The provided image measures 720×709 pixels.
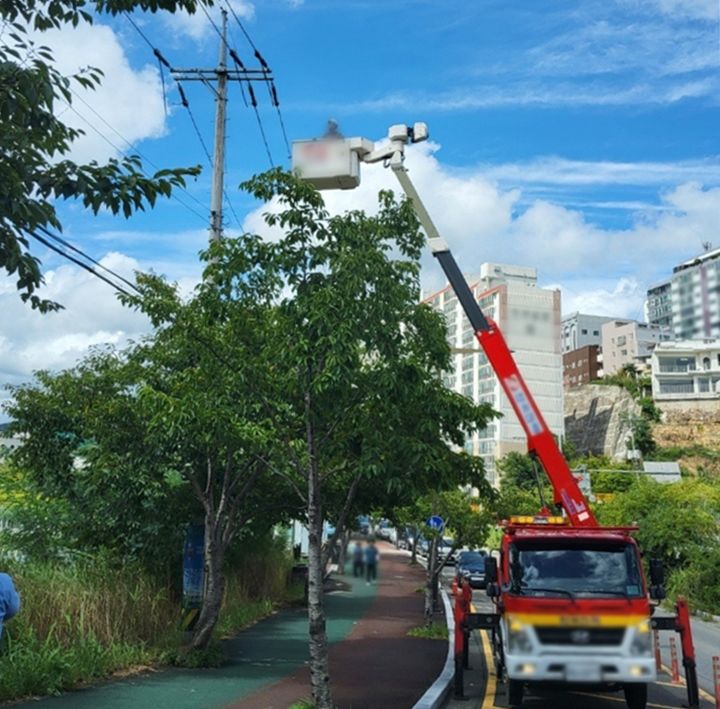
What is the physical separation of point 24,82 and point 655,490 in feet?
121

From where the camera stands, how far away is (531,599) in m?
10.1

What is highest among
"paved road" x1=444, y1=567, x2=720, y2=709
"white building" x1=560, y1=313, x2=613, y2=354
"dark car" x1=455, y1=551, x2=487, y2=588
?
"white building" x1=560, y1=313, x2=613, y2=354

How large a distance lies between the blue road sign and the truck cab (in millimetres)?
8699

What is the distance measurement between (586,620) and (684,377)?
103579 mm

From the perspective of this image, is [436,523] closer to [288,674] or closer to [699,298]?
[288,674]

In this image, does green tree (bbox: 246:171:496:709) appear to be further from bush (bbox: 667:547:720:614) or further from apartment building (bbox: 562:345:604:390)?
apartment building (bbox: 562:345:604:390)

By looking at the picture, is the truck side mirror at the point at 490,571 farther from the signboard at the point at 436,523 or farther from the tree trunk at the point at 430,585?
the tree trunk at the point at 430,585

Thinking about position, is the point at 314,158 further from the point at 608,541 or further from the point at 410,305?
the point at 608,541

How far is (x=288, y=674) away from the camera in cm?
1306

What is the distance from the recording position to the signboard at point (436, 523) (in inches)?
789

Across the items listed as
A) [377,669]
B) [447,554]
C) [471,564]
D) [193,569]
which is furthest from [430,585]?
[471,564]

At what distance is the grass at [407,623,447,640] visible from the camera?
60.6ft

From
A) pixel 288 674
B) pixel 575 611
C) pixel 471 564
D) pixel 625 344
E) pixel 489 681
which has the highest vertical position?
pixel 625 344

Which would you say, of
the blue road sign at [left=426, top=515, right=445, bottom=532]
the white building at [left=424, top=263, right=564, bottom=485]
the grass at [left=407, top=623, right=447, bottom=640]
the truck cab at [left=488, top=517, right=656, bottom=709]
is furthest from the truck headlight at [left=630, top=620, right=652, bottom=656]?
the white building at [left=424, top=263, right=564, bottom=485]
